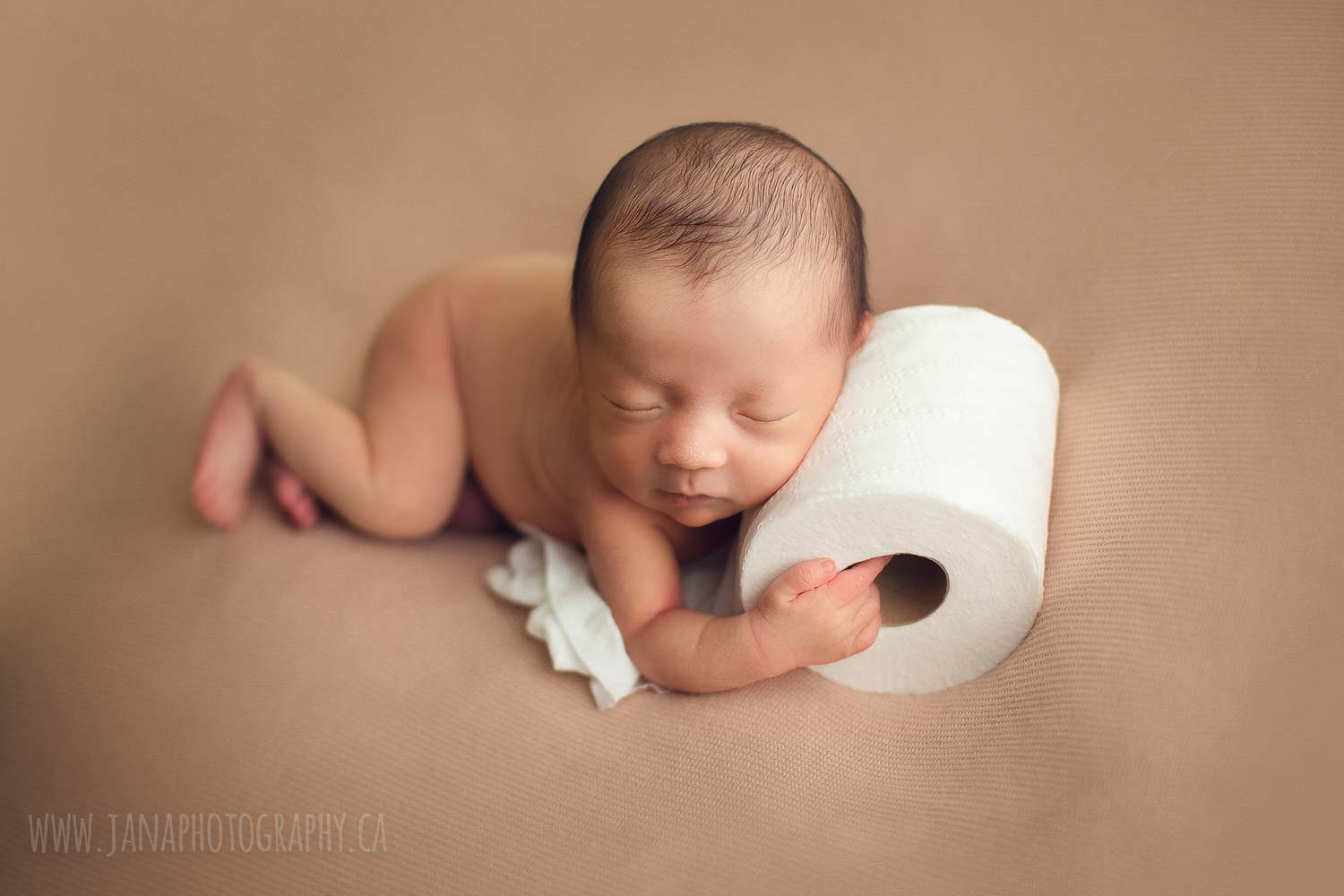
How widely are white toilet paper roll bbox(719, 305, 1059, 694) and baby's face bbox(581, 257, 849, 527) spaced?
0.03 m

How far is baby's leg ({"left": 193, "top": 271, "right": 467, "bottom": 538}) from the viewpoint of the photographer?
1.17 meters

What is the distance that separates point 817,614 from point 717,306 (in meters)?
0.26

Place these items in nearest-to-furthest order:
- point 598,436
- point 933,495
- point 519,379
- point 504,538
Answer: point 933,495 < point 598,436 < point 519,379 < point 504,538

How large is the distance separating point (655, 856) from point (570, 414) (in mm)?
422

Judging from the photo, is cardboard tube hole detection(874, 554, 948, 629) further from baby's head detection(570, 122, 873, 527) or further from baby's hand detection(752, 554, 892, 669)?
baby's head detection(570, 122, 873, 527)

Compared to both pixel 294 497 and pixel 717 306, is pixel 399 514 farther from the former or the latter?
pixel 717 306

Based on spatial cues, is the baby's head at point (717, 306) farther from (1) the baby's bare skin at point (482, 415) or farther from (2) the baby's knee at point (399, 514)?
(2) the baby's knee at point (399, 514)

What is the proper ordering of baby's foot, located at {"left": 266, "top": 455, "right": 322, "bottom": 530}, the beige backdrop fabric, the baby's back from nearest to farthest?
the beige backdrop fabric < the baby's back < baby's foot, located at {"left": 266, "top": 455, "right": 322, "bottom": 530}

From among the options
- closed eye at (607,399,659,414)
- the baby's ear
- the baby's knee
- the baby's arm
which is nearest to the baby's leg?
the baby's knee

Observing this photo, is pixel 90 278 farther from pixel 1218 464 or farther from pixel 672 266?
pixel 1218 464

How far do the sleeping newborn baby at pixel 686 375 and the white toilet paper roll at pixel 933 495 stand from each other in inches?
1.0

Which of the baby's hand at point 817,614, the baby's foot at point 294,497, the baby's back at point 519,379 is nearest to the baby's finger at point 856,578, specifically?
the baby's hand at point 817,614

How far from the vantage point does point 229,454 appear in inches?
46.9

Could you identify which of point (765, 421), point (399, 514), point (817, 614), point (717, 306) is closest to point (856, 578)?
point (817, 614)
